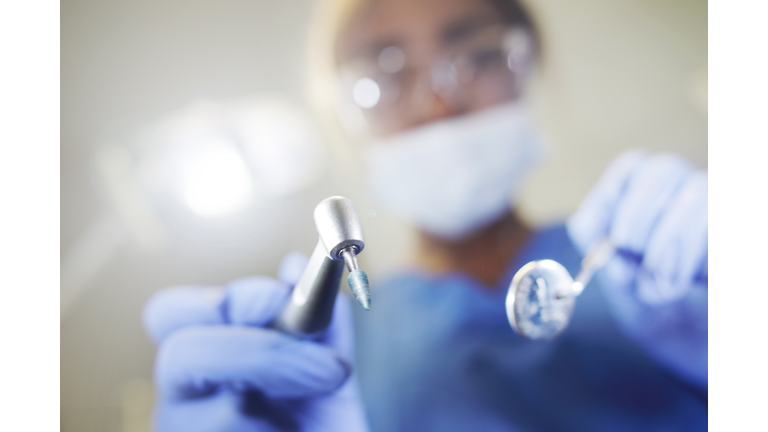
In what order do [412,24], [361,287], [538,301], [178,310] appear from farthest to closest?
1. [412,24]
2. [538,301]
3. [178,310]
4. [361,287]

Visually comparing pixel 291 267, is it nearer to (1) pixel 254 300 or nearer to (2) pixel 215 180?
(1) pixel 254 300

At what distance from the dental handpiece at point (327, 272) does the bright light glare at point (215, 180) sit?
20cm

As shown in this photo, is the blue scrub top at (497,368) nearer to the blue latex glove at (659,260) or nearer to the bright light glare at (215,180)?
the blue latex glove at (659,260)

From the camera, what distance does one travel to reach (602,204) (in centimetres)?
94

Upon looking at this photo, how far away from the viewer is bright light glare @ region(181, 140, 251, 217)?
64cm

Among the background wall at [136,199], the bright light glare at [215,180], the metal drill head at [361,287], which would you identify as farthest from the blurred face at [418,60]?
the metal drill head at [361,287]

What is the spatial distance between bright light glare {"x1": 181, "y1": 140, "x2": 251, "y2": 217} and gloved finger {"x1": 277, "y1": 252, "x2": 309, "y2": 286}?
114mm

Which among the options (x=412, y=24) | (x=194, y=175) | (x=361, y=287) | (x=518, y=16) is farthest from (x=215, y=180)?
(x=518, y=16)

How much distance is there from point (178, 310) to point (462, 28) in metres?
0.75

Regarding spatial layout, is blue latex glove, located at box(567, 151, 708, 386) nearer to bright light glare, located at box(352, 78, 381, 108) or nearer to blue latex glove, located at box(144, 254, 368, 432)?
bright light glare, located at box(352, 78, 381, 108)

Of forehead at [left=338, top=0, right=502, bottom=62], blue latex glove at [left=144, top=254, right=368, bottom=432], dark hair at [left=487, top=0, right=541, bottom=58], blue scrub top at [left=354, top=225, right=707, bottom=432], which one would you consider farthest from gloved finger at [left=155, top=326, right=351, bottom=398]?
dark hair at [left=487, top=0, right=541, bottom=58]

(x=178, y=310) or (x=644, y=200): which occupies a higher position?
(x=644, y=200)
